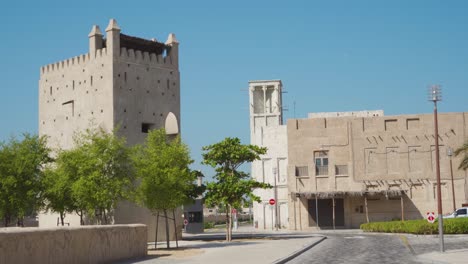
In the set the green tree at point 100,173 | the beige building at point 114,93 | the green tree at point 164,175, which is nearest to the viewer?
the green tree at point 164,175

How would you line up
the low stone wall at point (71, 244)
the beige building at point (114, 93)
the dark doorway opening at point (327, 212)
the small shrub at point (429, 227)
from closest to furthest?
the low stone wall at point (71, 244), the small shrub at point (429, 227), the beige building at point (114, 93), the dark doorway opening at point (327, 212)

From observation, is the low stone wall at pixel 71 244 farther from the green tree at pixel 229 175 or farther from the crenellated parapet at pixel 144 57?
the crenellated parapet at pixel 144 57

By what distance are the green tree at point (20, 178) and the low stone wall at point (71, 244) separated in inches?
602

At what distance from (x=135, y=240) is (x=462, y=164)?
119 ft

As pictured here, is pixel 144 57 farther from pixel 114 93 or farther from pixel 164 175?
pixel 164 175

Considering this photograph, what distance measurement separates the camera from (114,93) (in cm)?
4875

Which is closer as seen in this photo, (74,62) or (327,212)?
(74,62)

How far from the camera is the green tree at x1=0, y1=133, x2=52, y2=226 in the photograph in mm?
43062

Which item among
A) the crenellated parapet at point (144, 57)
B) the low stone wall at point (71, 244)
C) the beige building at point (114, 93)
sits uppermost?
the crenellated parapet at point (144, 57)

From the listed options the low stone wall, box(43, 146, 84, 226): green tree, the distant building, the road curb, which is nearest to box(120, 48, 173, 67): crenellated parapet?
box(43, 146, 84, 226): green tree

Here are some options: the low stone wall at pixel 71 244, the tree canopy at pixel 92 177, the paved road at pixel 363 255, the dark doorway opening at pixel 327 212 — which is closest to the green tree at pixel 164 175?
A: the tree canopy at pixel 92 177

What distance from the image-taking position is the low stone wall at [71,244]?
2006 centimetres

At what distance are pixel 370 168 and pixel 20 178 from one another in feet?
112

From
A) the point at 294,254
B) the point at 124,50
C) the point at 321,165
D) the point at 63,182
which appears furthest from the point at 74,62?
the point at 294,254
